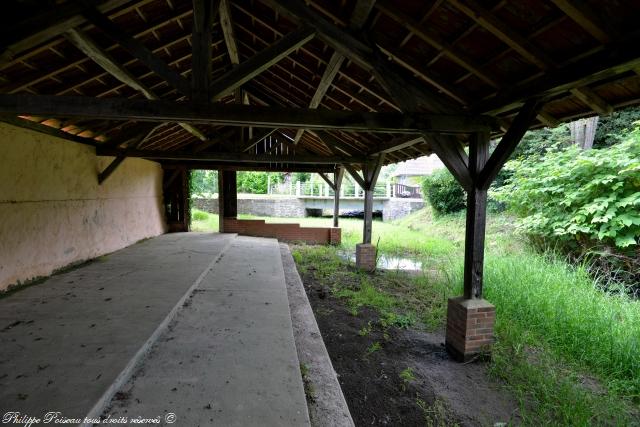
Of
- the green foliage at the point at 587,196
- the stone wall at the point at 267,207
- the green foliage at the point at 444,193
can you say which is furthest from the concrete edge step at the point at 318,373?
the stone wall at the point at 267,207

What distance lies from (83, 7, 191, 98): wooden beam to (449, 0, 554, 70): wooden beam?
8.29 ft

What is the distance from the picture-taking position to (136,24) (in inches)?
150

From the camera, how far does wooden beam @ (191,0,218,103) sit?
3111mm

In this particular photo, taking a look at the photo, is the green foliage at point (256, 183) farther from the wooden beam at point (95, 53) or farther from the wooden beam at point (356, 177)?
the wooden beam at point (95, 53)

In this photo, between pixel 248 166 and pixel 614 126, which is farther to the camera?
pixel 248 166

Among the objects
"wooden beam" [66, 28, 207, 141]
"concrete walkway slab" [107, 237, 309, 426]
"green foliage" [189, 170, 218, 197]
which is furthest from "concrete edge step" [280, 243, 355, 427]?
"green foliage" [189, 170, 218, 197]

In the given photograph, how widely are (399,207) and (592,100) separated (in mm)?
17541

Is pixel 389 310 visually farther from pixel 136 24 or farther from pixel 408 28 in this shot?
pixel 136 24

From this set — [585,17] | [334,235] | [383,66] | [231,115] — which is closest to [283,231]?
[334,235]

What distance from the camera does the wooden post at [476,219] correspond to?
11.5 ft

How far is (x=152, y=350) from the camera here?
8.93 ft

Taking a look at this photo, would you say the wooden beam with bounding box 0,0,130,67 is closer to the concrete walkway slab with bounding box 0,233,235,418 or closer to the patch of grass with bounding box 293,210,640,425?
the concrete walkway slab with bounding box 0,233,235,418

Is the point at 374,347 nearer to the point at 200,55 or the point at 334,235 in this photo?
the point at 200,55

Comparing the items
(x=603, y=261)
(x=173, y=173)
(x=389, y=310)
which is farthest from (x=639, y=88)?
A: (x=173, y=173)
